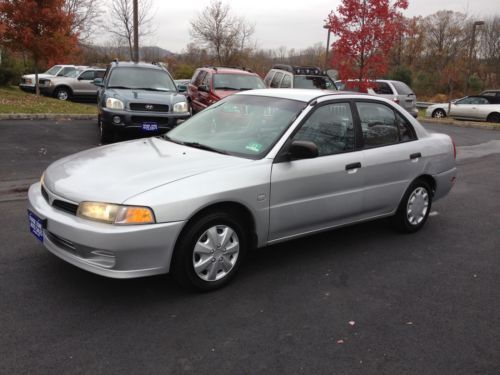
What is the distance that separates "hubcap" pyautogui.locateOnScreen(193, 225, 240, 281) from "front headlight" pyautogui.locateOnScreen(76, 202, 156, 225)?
49 centimetres

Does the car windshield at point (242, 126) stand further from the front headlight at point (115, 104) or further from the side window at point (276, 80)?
the side window at point (276, 80)

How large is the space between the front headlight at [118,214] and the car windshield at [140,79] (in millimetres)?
7752

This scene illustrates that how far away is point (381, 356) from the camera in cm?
304

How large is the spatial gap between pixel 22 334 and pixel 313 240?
9.88 feet

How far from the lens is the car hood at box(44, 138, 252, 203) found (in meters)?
3.44

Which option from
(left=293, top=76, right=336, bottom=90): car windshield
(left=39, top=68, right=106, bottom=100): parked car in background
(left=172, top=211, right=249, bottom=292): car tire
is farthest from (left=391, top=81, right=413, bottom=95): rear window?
(left=172, top=211, right=249, bottom=292): car tire

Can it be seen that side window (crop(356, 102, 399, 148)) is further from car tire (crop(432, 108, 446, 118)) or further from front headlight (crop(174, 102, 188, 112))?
car tire (crop(432, 108, 446, 118))

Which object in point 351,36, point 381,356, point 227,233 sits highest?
point 351,36

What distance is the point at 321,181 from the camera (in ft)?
14.1

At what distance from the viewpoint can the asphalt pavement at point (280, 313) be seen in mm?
2918

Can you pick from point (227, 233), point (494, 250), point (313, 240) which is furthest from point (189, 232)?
point (494, 250)

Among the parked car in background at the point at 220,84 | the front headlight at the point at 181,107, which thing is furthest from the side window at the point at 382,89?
the front headlight at the point at 181,107

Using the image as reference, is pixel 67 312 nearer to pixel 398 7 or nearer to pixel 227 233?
pixel 227 233

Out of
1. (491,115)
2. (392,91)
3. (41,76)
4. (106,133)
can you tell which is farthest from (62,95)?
(491,115)
